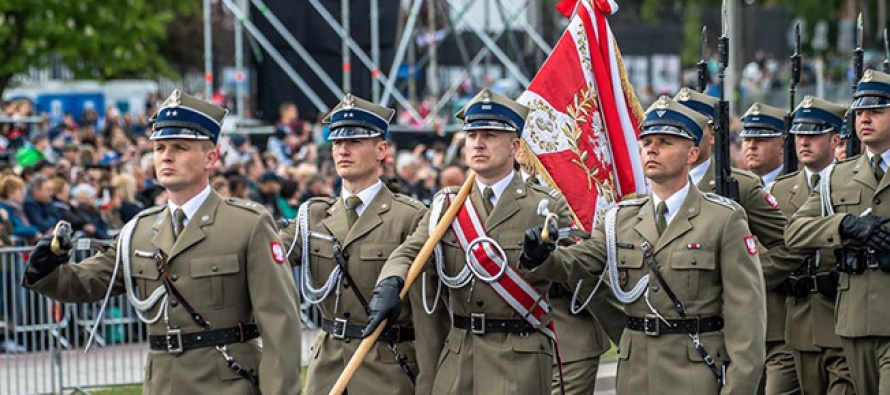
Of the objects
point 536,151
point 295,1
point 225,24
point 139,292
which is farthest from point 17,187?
point 225,24

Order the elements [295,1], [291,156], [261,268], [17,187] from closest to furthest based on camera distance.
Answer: [261,268]
[17,187]
[291,156]
[295,1]

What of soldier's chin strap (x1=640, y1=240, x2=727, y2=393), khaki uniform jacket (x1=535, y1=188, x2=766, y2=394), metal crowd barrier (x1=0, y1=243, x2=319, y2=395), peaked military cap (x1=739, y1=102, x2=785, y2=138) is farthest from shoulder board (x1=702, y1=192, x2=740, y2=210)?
metal crowd barrier (x1=0, y1=243, x2=319, y2=395)

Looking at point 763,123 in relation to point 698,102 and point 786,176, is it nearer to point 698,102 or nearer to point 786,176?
point 786,176

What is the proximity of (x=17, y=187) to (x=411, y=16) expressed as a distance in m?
11.9

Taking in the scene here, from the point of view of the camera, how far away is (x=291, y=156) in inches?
896

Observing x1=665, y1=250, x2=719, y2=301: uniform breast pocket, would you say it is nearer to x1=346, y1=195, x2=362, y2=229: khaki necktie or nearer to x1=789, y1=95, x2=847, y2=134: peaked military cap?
x1=346, y1=195, x2=362, y2=229: khaki necktie

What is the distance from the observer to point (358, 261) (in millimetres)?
9242

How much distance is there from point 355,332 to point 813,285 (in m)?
3.18

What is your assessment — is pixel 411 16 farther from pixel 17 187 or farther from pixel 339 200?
pixel 339 200

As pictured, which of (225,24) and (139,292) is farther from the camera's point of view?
(225,24)

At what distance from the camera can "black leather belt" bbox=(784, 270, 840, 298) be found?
1056 centimetres

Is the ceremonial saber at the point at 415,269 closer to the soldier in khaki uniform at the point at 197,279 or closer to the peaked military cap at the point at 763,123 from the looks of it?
the soldier in khaki uniform at the point at 197,279

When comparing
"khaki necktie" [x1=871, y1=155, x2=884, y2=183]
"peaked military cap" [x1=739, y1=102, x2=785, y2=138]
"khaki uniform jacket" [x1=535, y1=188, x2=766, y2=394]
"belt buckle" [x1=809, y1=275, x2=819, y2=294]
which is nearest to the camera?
"khaki uniform jacket" [x1=535, y1=188, x2=766, y2=394]

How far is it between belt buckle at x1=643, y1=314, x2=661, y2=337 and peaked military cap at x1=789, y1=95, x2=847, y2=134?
3.15m
